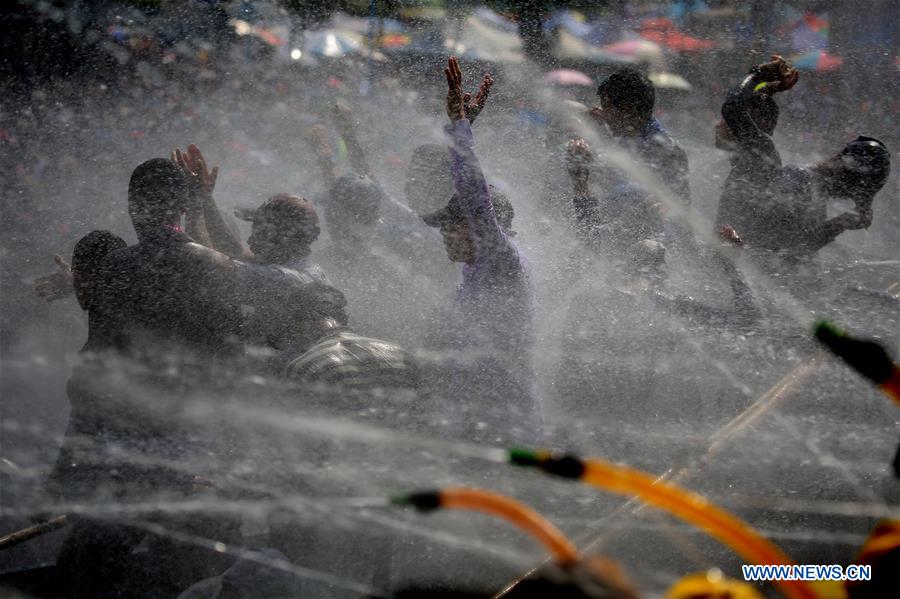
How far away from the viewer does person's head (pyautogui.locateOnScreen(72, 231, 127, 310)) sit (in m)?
3.04

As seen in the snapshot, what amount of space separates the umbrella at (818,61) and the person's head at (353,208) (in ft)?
18.0

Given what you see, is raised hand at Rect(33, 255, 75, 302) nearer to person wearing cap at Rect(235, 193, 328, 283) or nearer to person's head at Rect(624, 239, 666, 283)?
person wearing cap at Rect(235, 193, 328, 283)

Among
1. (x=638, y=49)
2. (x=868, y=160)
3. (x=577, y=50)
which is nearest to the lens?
(x=868, y=160)

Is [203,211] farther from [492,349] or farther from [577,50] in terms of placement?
[577,50]

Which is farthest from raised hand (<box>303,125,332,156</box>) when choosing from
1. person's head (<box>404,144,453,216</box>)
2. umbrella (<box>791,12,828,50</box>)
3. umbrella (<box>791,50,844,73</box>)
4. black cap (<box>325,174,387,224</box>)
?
umbrella (<box>791,12,828,50</box>)

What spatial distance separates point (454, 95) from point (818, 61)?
6247 millimetres

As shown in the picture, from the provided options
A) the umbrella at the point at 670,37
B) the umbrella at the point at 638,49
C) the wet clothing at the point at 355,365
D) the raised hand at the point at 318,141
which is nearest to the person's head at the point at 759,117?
the wet clothing at the point at 355,365

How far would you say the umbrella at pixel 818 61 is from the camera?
719 cm

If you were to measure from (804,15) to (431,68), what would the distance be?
164 inches

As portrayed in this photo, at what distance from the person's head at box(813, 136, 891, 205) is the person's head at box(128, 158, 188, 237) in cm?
306

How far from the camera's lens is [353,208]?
166 inches

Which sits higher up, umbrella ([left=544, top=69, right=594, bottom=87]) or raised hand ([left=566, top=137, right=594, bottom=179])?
umbrella ([left=544, top=69, right=594, bottom=87])

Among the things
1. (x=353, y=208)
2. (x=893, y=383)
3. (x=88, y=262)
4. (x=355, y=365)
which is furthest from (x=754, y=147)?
(x=88, y=262)

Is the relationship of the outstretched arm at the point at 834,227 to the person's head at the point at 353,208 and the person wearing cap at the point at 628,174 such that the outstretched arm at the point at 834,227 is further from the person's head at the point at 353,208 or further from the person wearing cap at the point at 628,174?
the person's head at the point at 353,208
